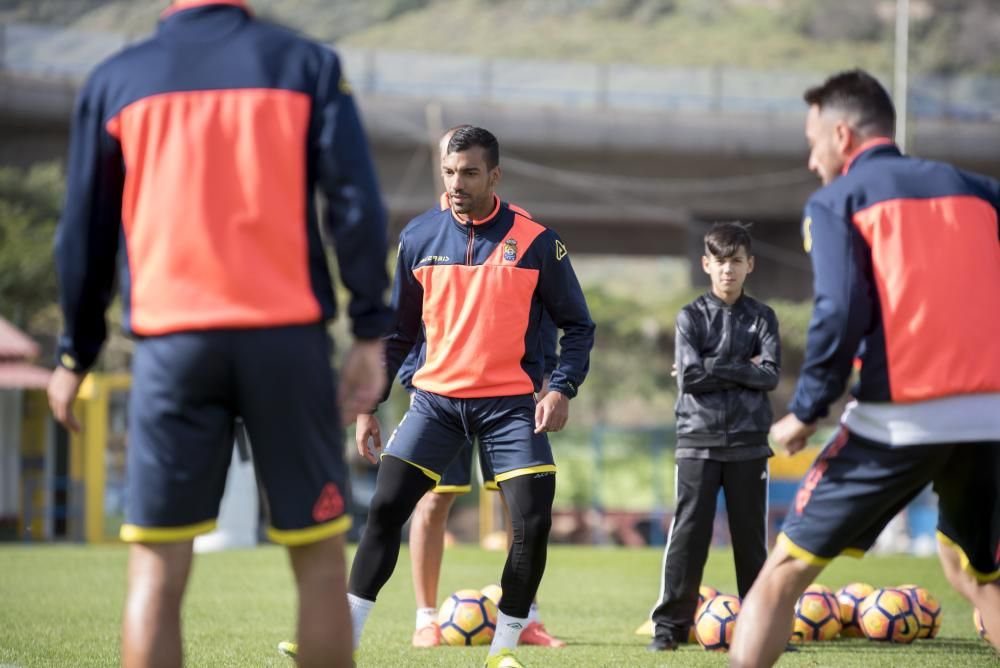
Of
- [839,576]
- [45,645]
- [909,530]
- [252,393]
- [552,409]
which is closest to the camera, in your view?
[252,393]

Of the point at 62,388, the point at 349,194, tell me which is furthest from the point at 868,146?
the point at 62,388

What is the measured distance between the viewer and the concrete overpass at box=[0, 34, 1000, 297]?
36031 millimetres

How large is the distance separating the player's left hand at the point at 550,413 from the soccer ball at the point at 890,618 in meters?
2.90

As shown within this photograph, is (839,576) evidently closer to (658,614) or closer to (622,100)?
(658,614)

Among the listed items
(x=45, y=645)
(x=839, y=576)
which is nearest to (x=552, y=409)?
(x=45, y=645)

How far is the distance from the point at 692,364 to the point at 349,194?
417cm

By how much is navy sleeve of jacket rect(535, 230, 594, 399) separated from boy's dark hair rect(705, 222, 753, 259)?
1469mm

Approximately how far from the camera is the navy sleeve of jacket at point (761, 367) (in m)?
8.01

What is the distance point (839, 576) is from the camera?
13.3m

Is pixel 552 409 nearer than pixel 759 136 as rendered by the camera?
Yes

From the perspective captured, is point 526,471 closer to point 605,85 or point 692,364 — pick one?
point 692,364

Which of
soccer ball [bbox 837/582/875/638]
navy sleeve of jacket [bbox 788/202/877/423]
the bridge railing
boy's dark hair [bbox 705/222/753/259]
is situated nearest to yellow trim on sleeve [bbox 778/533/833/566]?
navy sleeve of jacket [bbox 788/202/877/423]

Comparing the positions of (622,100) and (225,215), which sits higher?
(622,100)

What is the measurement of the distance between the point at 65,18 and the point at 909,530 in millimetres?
114422
